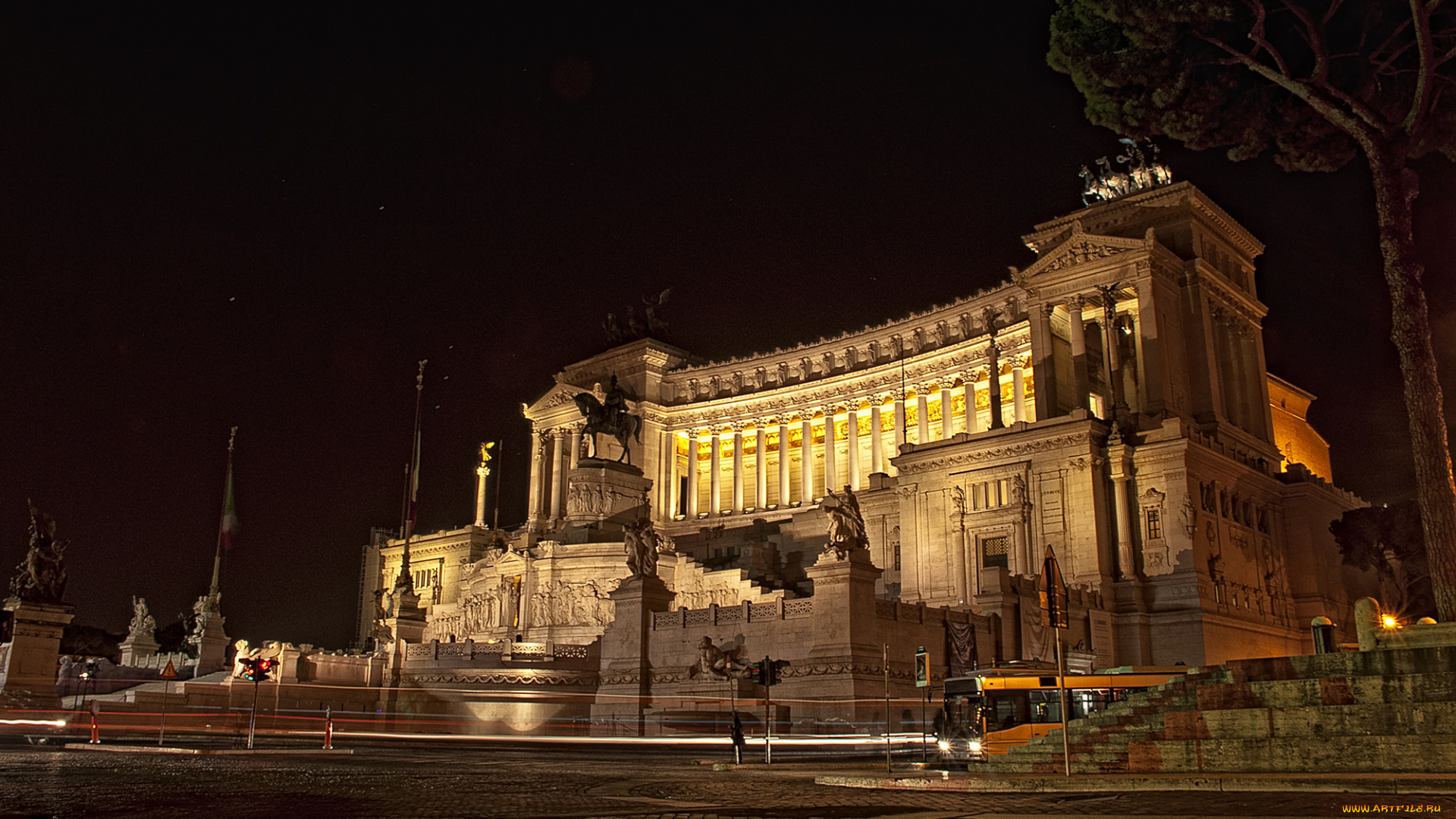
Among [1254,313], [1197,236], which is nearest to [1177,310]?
[1197,236]

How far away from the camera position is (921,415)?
75.5 meters

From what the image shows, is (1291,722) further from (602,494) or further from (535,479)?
(535,479)

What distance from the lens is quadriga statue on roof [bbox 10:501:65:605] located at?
37.4 meters

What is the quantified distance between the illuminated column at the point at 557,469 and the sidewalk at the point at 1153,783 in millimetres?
67282

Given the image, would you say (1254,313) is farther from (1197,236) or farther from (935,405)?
(935,405)

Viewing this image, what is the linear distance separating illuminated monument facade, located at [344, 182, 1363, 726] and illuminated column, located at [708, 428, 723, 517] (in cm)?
153

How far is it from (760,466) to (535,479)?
60.4 feet

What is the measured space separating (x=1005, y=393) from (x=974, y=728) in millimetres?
52451

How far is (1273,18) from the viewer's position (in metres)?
22.3

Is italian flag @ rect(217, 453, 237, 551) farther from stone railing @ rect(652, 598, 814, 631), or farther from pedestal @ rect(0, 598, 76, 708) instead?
stone railing @ rect(652, 598, 814, 631)

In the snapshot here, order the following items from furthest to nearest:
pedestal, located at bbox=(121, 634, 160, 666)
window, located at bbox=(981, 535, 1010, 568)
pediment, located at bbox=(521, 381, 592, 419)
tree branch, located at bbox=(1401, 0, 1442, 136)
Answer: pediment, located at bbox=(521, 381, 592, 419) → pedestal, located at bbox=(121, 634, 160, 666) → window, located at bbox=(981, 535, 1010, 568) → tree branch, located at bbox=(1401, 0, 1442, 136)

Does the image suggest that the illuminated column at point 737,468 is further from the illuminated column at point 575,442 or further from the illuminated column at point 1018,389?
the illuminated column at point 1018,389

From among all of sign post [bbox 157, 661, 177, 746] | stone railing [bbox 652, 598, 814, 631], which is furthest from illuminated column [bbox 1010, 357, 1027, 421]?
sign post [bbox 157, 661, 177, 746]

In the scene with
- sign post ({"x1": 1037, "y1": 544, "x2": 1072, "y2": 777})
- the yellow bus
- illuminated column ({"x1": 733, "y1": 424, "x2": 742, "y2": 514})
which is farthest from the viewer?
illuminated column ({"x1": 733, "y1": 424, "x2": 742, "y2": 514})
